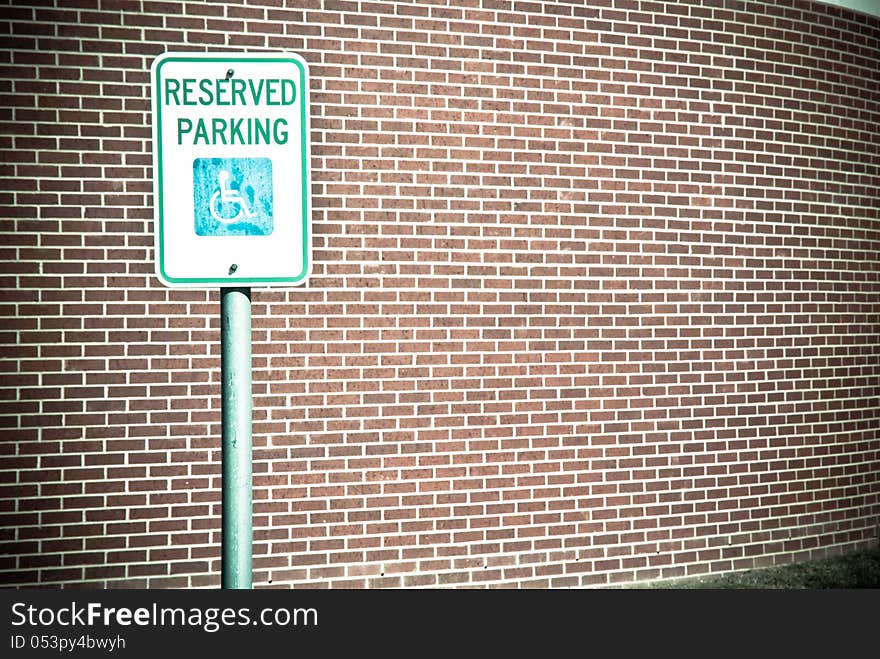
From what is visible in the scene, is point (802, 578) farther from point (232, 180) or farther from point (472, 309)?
point (232, 180)

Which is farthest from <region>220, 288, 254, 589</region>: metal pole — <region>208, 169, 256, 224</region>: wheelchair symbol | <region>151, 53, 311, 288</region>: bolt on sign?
<region>208, 169, 256, 224</region>: wheelchair symbol

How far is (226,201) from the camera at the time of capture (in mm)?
2500

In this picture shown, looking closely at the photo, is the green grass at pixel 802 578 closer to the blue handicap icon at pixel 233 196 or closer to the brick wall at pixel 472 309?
the brick wall at pixel 472 309

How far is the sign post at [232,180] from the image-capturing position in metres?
2.47

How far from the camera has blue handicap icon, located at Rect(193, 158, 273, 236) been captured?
2482mm

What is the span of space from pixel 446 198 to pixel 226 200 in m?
2.96

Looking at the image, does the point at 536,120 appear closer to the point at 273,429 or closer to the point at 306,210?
the point at 273,429

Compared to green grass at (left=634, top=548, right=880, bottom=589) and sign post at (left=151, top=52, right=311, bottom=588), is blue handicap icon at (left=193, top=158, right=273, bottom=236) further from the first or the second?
green grass at (left=634, top=548, right=880, bottom=589)

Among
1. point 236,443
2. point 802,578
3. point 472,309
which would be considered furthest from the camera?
point 802,578

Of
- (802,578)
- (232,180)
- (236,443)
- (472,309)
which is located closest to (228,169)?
(232,180)

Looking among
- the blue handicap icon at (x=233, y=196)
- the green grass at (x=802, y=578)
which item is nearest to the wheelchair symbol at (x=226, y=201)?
the blue handicap icon at (x=233, y=196)

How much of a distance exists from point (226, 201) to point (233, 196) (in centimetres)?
3

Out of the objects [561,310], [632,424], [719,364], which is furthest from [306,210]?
[719,364]

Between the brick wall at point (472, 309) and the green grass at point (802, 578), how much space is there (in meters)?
0.11
